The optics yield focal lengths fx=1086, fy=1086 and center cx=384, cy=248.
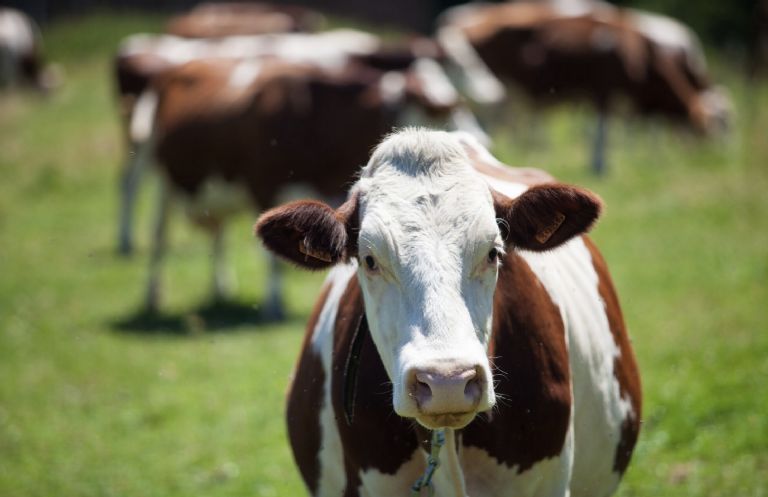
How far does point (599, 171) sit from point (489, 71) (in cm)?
438

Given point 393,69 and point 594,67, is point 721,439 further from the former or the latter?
point 594,67

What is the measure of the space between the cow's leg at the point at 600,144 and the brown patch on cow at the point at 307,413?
13058 mm

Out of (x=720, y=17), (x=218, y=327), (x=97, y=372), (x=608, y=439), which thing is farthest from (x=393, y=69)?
(x=720, y=17)

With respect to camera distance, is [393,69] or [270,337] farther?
[393,69]

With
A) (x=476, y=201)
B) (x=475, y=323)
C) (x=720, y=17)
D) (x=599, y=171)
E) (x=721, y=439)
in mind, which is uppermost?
(x=476, y=201)

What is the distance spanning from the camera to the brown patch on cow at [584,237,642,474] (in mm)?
4430

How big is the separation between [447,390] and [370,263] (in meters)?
0.64

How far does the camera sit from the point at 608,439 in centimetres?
428

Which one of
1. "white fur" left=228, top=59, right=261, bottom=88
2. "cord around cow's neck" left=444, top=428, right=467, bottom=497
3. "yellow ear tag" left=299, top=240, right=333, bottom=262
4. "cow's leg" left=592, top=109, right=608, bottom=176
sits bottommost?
"cow's leg" left=592, top=109, right=608, bottom=176

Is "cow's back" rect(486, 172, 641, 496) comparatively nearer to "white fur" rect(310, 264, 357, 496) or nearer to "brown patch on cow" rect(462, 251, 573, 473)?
"brown patch on cow" rect(462, 251, 573, 473)

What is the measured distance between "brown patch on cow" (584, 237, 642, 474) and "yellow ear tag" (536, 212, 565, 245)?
931 millimetres

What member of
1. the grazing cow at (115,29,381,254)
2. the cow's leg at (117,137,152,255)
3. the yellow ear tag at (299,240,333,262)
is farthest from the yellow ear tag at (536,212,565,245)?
the cow's leg at (117,137,152,255)

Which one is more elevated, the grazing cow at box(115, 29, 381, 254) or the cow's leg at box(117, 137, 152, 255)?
the grazing cow at box(115, 29, 381, 254)

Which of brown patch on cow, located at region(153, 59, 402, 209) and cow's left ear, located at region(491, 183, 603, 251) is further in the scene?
brown patch on cow, located at region(153, 59, 402, 209)
